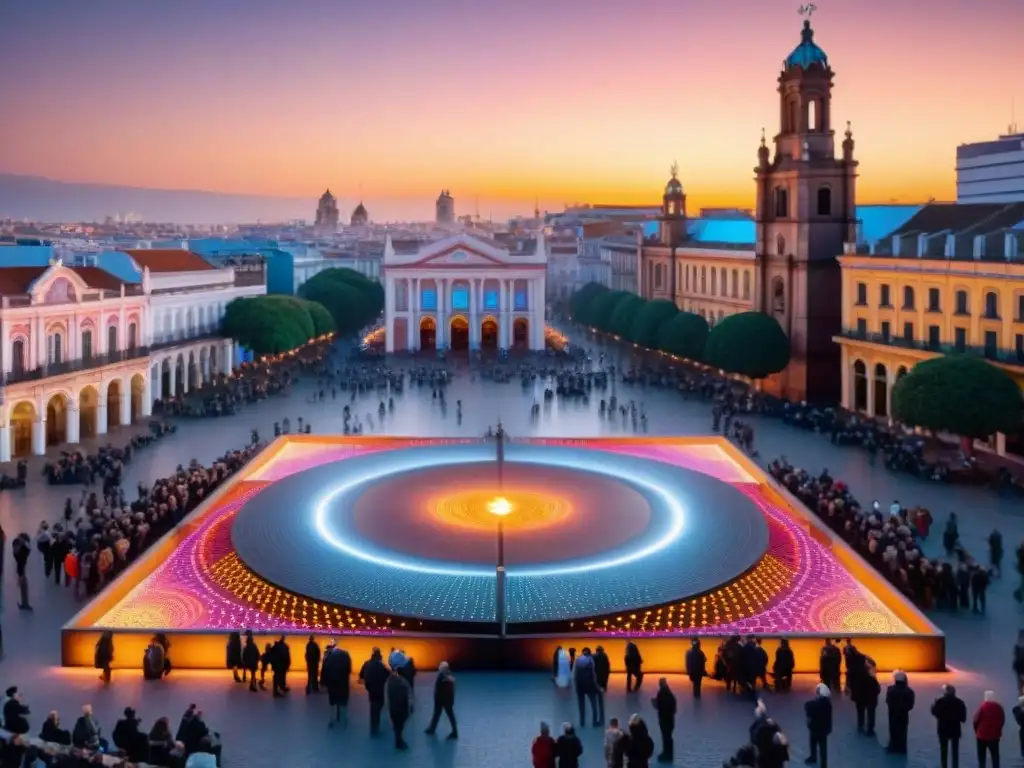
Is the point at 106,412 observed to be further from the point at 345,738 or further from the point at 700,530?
the point at 345,738

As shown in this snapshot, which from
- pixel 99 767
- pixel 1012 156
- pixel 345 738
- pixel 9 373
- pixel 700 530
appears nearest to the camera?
pixel 99 767

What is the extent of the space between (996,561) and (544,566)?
35.6 feet

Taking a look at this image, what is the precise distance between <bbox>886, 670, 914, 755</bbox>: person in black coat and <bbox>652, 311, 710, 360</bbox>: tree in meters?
52.5

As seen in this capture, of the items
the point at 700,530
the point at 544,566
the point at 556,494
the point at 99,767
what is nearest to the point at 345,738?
the point at 99,767

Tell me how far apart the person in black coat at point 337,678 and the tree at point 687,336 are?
52838 mm

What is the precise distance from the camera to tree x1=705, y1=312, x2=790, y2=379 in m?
57.0

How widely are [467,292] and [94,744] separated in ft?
281

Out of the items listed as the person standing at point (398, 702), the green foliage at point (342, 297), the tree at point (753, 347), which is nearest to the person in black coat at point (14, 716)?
the person standing at point (398, 702)

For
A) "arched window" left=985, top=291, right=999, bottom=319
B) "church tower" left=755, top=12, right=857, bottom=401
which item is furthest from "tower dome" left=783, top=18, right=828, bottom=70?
"arched window" left=985, top=291, right=999, bottom=319

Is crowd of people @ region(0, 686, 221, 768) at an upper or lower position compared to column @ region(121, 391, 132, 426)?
lower

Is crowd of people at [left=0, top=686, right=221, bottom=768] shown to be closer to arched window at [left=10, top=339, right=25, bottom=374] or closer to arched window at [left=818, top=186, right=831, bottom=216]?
arched window at [left=10, top=339, right=25, bottom=374]

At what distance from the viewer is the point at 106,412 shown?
49656 millimetres

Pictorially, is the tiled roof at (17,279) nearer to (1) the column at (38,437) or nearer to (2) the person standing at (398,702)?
(1) the column at (38,437)

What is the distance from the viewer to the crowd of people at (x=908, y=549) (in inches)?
902
